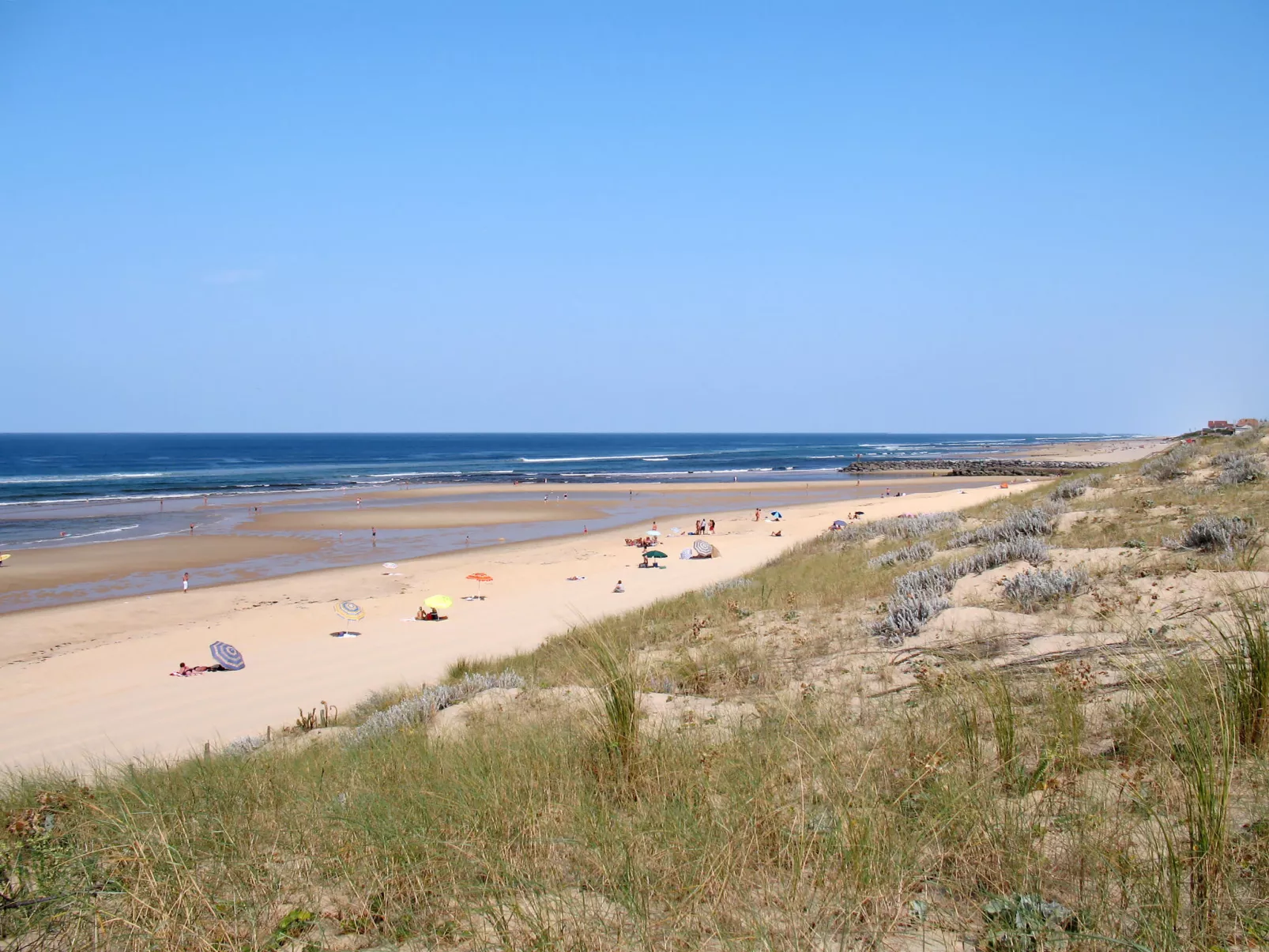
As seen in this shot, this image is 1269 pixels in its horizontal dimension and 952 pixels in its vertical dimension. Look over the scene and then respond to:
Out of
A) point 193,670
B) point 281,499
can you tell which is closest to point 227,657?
point 193,670

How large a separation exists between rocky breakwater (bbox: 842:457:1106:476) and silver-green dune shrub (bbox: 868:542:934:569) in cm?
5099

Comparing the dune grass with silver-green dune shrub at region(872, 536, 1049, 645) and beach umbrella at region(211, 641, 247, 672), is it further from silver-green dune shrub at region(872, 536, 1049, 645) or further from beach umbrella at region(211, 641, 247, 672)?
beach umbrella at region(211, 641, 247, 672)

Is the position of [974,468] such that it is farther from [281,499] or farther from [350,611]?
[350,611]

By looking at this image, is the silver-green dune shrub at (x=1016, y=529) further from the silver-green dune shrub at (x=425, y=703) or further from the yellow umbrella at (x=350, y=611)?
the yellow umbrella at (x=350, y=611)

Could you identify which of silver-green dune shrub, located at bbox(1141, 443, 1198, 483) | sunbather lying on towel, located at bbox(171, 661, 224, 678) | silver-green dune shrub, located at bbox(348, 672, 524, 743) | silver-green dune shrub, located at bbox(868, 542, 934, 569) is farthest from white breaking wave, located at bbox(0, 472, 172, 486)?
silver-green dune shrub, located at bbox(1141, 443, 1198, 483)

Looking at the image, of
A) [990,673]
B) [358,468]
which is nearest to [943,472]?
[358,468]

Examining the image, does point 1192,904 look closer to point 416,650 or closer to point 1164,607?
point 1164,607

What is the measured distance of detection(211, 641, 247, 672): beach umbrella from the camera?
1210 centimetres

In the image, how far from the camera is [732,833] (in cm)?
314

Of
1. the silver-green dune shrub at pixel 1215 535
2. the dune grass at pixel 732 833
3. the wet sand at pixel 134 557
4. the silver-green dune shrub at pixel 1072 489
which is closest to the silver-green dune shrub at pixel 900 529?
the silver-green dune shrub at pixel 1072 489

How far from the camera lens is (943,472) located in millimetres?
65750

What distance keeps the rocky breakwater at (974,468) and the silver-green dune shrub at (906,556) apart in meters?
51.0

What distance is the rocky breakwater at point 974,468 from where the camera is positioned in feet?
202

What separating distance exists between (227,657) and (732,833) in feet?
37.2
